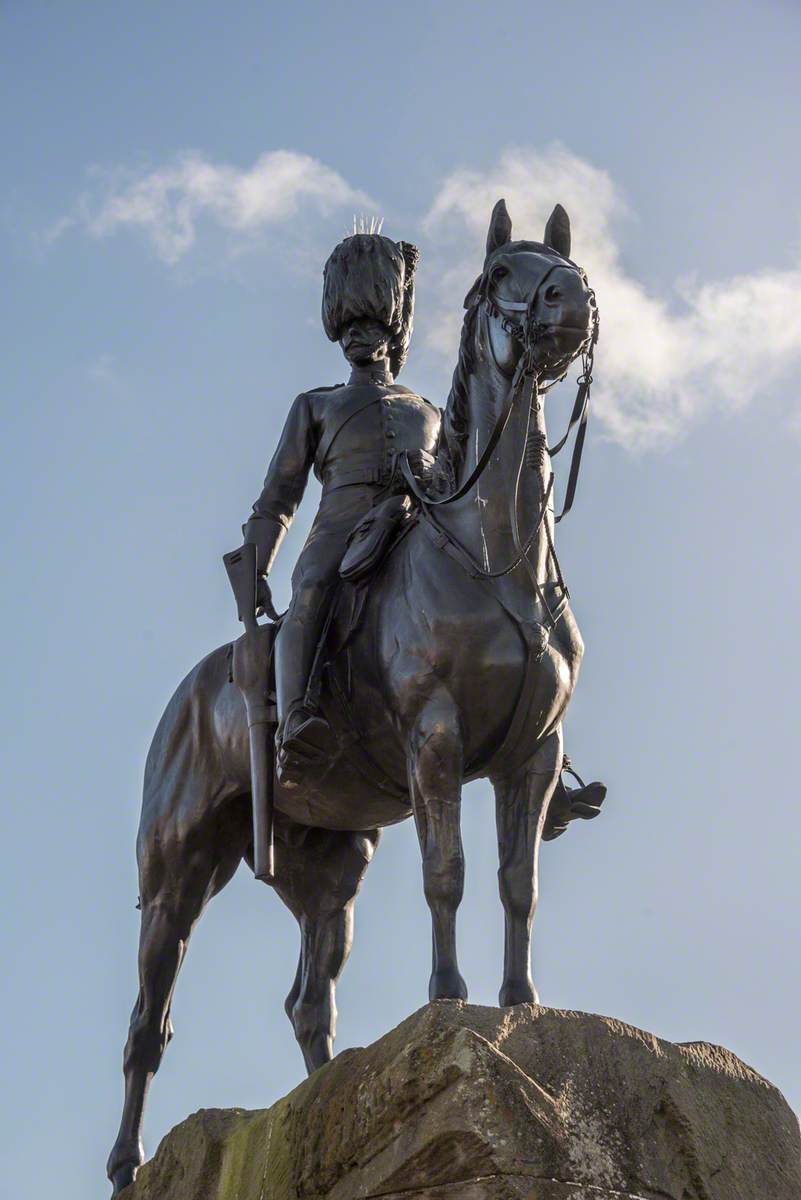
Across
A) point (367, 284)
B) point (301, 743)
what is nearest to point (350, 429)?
point (367, 284)

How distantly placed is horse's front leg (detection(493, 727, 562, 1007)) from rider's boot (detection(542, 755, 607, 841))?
1.58 ft

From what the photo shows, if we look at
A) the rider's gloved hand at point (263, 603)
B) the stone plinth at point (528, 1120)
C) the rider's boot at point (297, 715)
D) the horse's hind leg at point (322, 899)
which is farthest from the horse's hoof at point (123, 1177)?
the rider's gloved hand at point (263, 603)

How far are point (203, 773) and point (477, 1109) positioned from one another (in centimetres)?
392

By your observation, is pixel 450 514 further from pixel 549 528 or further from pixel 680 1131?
pixel 680 1131

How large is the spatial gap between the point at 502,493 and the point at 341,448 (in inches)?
61.6

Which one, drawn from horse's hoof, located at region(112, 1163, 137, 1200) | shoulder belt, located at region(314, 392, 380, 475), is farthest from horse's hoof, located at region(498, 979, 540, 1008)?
shoulder belt, located at region(314, 392, 380, 475)

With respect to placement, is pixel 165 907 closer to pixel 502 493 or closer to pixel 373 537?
pixel 373 537

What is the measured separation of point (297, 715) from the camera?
9.63m

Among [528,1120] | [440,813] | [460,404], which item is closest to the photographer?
[528,1120]

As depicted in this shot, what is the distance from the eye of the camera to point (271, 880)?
35.7 ft

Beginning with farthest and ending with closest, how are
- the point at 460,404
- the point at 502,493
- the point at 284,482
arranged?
the point at 284,482 < the point at 460,404 < the point at 502,493

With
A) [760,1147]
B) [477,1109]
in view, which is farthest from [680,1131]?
[477,1109]

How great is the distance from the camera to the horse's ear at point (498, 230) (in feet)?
32.6

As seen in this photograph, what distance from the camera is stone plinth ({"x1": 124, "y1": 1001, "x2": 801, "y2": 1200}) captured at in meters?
7.49
